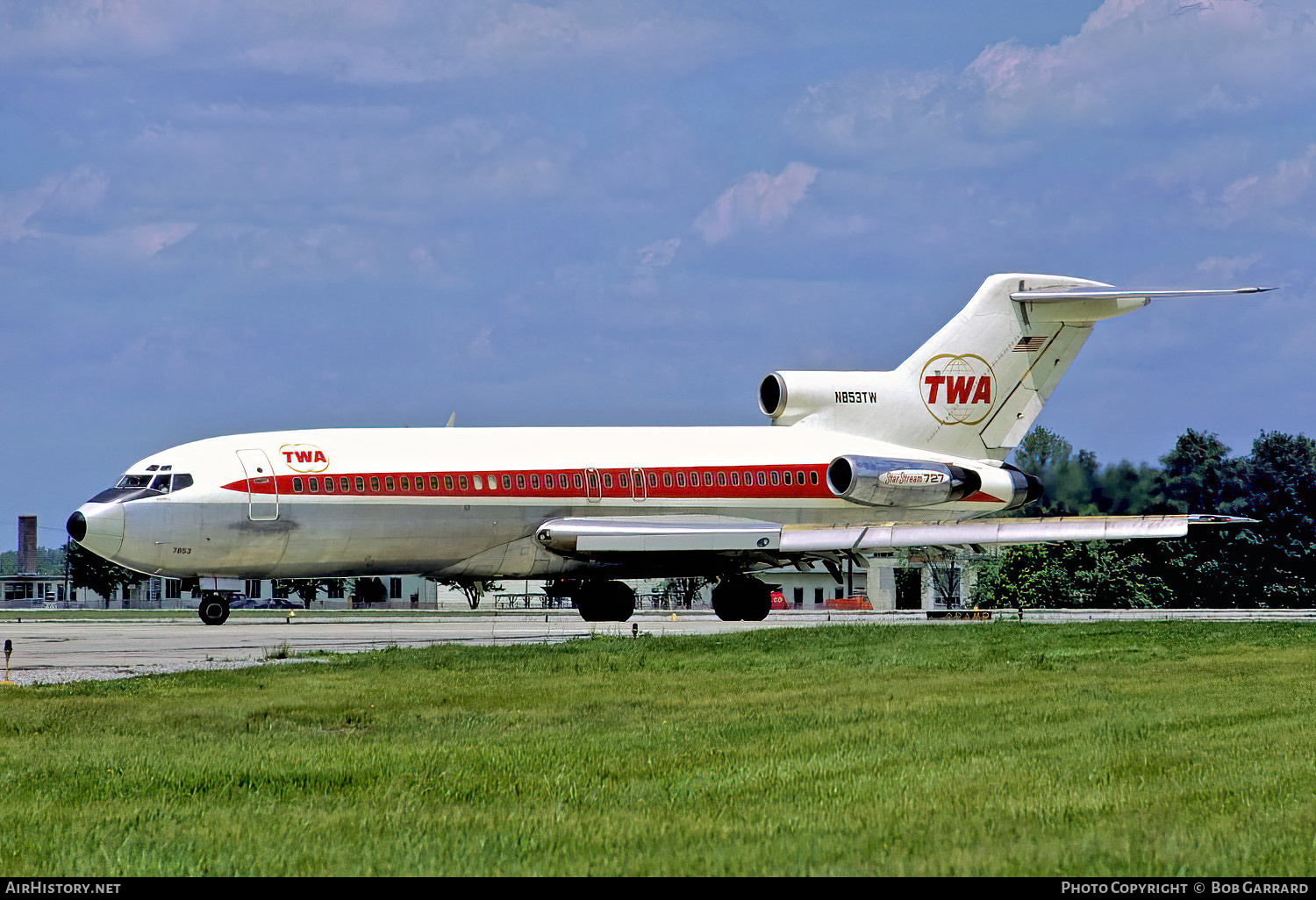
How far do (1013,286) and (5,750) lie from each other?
29.9m

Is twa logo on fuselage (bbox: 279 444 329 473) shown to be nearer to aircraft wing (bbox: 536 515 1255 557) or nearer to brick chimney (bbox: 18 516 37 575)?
aircraft wing (bbox: 536 515 1255 557)

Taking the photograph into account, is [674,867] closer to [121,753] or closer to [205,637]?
[121,753]

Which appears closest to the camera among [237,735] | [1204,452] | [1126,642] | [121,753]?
[121,753]

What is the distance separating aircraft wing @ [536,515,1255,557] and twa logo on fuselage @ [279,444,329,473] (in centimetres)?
499

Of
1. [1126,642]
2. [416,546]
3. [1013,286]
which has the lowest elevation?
[1126,642]

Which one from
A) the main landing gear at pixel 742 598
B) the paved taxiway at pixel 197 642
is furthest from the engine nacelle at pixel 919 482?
the paved taxiway at pixel 197 642

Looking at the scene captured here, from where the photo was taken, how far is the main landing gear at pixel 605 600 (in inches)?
1375

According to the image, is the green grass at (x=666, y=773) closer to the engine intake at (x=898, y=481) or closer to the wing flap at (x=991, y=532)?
the wing flap at (x=991, y=532)

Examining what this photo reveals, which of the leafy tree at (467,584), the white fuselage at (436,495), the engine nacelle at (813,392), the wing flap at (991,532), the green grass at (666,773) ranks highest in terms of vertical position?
the engine nacelle at (813,392)

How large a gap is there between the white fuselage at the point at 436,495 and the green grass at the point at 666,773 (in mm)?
11741

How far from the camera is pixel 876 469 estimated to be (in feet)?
113

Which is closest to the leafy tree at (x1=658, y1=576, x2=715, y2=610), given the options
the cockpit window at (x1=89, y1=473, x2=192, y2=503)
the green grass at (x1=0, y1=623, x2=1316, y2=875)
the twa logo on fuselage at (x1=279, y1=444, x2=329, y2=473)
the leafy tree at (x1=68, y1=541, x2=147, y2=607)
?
the leafy tree at (x1=68, y1=541, x2=147, y2=607)

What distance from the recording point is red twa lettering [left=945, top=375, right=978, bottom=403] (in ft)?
120
